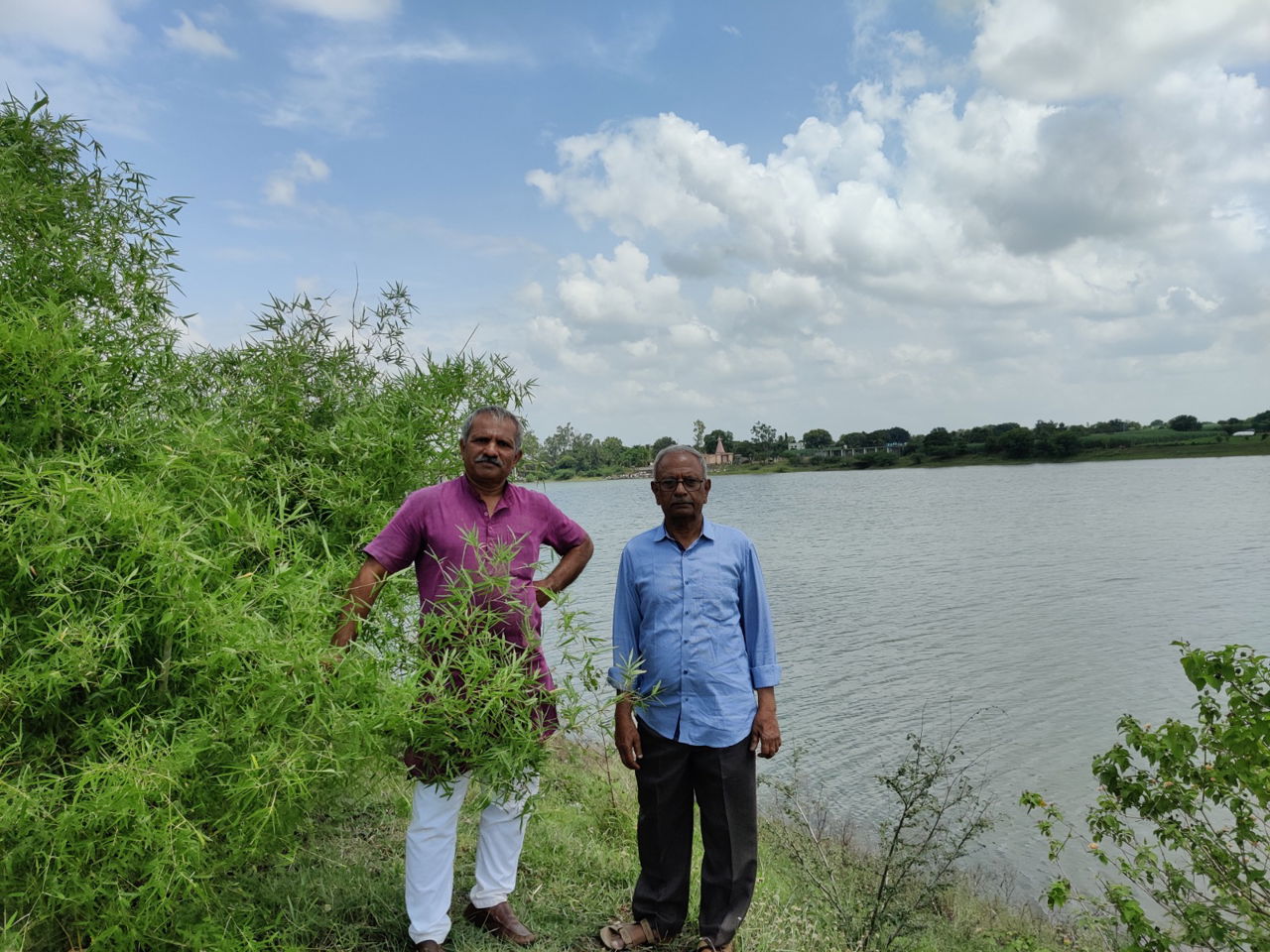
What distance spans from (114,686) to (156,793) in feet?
1.68

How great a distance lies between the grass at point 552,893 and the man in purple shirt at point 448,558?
279mm

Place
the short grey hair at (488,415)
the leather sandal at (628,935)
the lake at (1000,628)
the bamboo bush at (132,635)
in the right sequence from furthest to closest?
the lake at (1000,628) < the leather sandal at (628,935) < the short grey hair at (488,415) < the bamboo bush at (132,635)

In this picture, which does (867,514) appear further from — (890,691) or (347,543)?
(347,543)

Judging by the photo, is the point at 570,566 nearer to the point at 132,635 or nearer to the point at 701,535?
the point at 701,535

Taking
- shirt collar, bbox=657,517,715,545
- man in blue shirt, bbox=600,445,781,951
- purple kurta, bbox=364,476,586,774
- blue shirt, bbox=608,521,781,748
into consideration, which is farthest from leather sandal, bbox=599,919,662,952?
shirt collar, bbox=657,517,715,545

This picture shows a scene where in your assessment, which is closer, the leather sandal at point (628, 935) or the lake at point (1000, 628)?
the leather sandal at point (628, 935)

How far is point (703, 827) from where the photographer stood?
3.95 metres

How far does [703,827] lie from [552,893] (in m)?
1.11

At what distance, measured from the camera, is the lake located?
10.6m

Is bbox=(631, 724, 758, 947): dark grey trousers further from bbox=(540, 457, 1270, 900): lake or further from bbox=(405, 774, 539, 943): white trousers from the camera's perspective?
bbox=(540, 457, 1270, 900): lake

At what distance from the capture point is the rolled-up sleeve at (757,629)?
3.83m

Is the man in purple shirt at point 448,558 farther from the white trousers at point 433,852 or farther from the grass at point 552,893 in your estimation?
the grass at point 552,893

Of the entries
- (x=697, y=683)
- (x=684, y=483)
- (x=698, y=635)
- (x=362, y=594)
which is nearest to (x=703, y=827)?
(x=697, y=683)

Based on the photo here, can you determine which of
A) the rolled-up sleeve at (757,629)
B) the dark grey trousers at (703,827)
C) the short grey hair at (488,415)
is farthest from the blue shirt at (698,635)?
the short grey hair at (488,415)
